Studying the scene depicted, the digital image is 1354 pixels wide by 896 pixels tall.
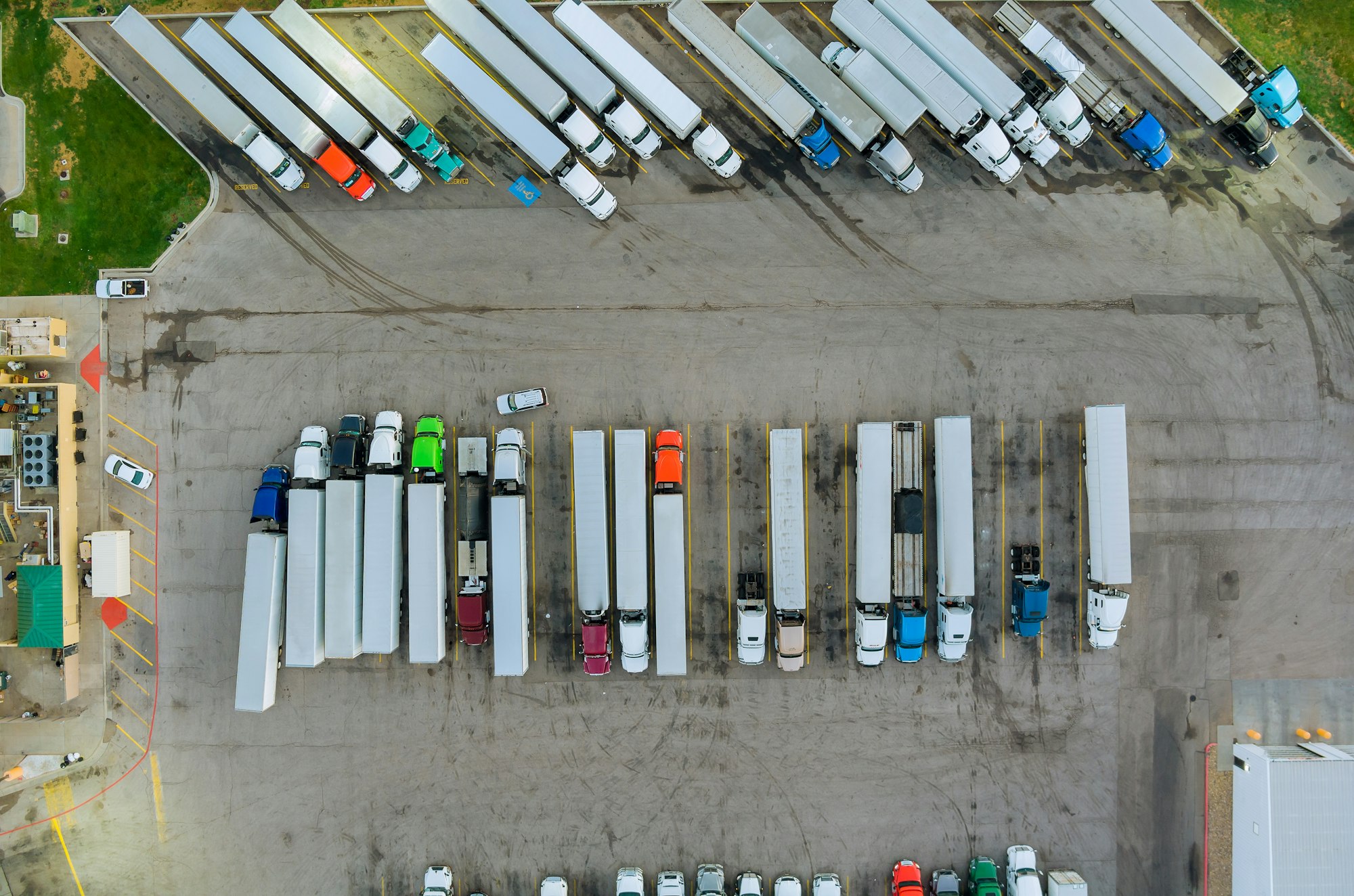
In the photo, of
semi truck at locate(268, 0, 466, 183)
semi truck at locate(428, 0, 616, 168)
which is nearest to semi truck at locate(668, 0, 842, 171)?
semi truck at locate(428, 0, 616, 168)

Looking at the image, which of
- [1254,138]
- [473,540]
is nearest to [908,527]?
[473,540]

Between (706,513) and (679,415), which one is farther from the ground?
(679,415)

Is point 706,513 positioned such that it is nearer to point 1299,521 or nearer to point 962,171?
point 962,171

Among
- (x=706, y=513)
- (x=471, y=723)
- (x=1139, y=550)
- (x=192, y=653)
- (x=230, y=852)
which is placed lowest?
(x=230, y=852)

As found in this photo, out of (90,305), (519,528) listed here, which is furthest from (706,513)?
(90,305)

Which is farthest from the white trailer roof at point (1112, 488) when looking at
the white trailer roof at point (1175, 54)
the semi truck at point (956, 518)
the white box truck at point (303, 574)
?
the white box truck at point (303, 574)
